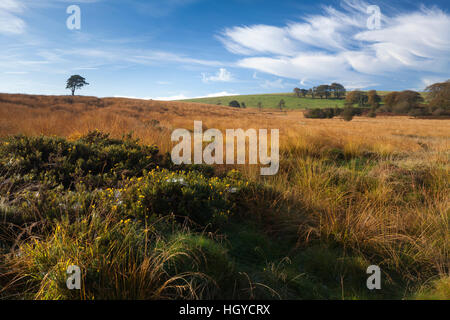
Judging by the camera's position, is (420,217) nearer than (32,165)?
Yes

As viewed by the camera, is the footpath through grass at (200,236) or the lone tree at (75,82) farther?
the lone tree at (75,82)

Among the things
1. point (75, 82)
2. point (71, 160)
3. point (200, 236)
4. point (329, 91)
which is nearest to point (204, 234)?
point (200, 236)

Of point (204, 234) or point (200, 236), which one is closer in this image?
point (200, 236)

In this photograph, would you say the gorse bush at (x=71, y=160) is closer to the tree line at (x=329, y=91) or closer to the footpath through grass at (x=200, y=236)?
the footpath through grass at (x=200, y=236)

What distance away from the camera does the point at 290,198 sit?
4.64 meters

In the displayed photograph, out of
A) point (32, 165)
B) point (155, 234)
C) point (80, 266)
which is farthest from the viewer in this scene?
point (32, 165)

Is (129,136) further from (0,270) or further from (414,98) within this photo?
(414,98)

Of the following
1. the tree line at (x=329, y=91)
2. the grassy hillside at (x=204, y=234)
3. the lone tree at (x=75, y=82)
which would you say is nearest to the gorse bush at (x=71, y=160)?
the grassy hillside at (x=204, y=234)

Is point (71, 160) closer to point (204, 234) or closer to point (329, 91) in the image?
point (204, 234)

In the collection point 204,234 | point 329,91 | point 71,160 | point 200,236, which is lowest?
point 204,234
